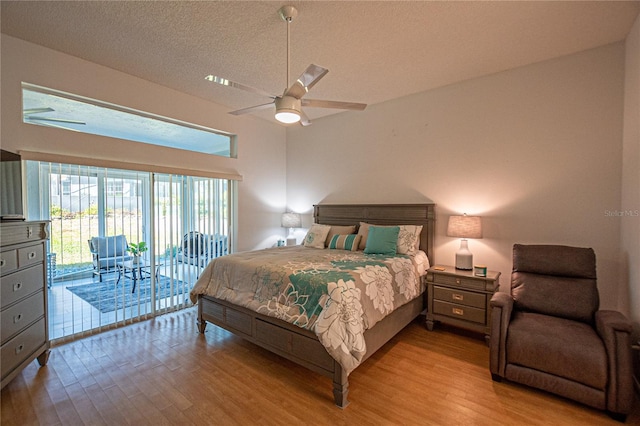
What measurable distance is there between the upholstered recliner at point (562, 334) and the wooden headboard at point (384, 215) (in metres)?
1.04

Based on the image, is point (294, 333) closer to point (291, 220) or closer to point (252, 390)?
point (252, 390)

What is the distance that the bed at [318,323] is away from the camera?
6.63 ft

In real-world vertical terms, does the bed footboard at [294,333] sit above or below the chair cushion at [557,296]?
below

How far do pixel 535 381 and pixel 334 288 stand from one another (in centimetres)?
164

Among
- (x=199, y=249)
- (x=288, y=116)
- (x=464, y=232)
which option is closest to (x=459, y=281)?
(x=464, y=232)

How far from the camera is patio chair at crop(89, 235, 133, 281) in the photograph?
308 cm

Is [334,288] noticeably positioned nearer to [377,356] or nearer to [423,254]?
[377,356]

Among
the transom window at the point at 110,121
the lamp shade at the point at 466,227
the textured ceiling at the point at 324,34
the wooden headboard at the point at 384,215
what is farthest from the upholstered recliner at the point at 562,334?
the transom window at the point at 110,121

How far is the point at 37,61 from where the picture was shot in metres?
2.70

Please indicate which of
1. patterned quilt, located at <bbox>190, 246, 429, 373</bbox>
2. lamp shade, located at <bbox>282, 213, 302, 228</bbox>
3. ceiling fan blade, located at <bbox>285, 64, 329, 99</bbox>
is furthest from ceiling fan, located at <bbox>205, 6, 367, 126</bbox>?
lamp shade, located at <bbox>282, 213, 302, 228</bbox>

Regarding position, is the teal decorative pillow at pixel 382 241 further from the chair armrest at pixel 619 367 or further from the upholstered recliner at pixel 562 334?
the chair armrest at pixel 619 367

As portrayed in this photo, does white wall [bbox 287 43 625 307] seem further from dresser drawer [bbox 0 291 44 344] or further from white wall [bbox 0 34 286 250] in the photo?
dresser drawer [bbox 0 291 44 344]

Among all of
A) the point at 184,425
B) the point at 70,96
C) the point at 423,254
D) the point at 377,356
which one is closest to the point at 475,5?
the point at 423,254

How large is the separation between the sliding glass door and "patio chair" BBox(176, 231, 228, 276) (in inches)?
0.5
